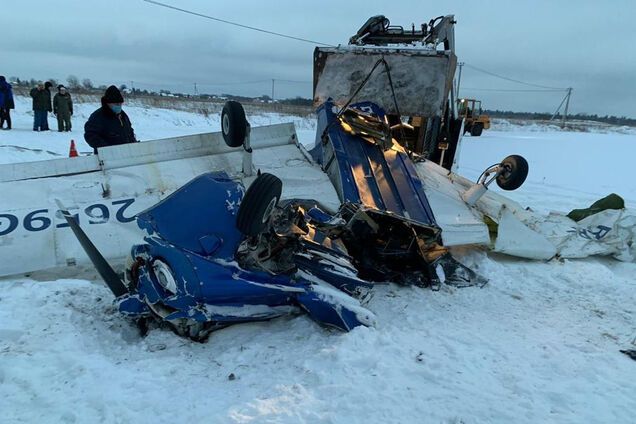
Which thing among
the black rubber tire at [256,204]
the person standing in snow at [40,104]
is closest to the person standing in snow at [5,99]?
the person standing in snow at [40,104]

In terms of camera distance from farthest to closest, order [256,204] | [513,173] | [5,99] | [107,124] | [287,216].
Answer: [5,99], [107,124], [513,173], [287,216], [256,204]

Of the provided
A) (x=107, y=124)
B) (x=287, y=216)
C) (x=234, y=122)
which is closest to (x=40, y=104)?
(x=107, y=124)

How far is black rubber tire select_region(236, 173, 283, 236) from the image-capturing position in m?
2.69

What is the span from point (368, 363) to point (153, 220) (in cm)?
169

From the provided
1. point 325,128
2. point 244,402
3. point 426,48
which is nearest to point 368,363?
point 244,402

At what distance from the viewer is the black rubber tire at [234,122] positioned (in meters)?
3.23

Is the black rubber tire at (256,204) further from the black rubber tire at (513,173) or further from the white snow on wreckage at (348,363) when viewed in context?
the black rubber tire at (513,173)

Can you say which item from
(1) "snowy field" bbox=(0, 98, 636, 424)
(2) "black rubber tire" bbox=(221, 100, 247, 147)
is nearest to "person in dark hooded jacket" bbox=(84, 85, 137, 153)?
(1) "snowy field" bbox=(0, 98, 636, 424)

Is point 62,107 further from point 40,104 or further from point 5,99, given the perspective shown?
point 5,99

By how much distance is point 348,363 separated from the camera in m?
2.75

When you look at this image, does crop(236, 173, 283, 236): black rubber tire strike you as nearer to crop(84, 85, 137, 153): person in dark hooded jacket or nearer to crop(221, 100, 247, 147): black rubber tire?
crop(221, 100, 247, 147): black rubber tire

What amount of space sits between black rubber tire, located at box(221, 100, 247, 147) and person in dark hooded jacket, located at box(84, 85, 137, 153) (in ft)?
8.89

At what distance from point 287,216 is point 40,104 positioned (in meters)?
14.0

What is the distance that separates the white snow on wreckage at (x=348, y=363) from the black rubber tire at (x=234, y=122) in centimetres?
121
